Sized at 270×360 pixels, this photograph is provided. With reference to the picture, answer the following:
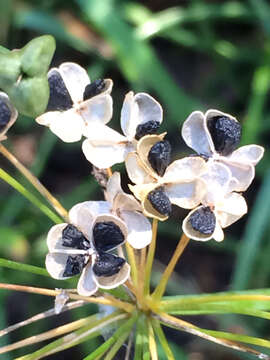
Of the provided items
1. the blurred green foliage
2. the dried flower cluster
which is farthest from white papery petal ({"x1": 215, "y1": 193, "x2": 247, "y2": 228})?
the blurred green foliage

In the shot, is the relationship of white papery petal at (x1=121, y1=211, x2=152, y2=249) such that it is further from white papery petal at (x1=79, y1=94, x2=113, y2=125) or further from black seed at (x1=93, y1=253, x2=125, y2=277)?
white papery petal at (x1=79, y1=94, x2=113, y2=125)

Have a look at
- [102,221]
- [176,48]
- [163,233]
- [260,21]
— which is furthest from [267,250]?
[102,221]

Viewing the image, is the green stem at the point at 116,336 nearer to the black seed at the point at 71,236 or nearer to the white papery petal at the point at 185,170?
the black seed at the point at 71,236

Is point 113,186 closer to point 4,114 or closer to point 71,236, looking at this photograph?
point 71,236

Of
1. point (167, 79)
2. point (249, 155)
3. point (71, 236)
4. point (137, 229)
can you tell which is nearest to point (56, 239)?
point (71, 236)

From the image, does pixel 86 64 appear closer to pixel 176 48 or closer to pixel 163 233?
pixel 176 48

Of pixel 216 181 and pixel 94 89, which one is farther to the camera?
pixel 94 89

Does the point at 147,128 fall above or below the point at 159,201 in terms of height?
above

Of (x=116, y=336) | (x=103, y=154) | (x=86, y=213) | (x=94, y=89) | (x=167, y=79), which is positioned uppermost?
(x=167, y=79)
